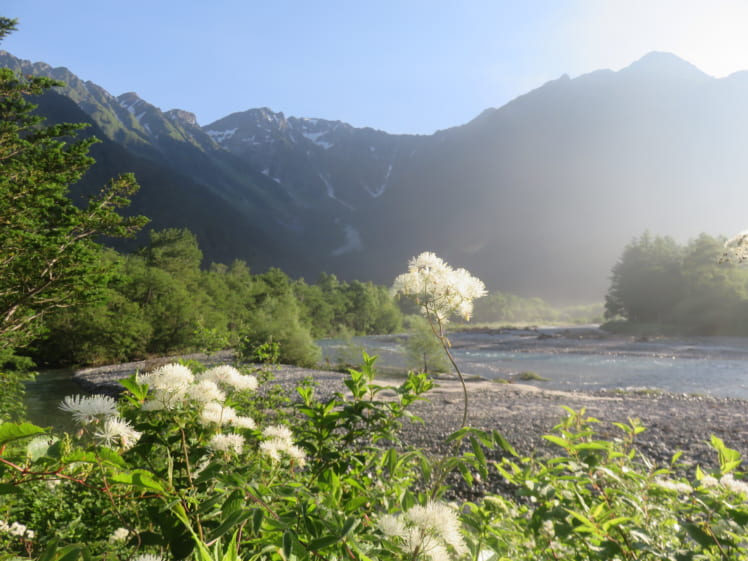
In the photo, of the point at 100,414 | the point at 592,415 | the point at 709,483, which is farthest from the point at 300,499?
the point at 592,415

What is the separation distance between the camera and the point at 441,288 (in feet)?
7.13

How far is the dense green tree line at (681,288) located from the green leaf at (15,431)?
49399mm

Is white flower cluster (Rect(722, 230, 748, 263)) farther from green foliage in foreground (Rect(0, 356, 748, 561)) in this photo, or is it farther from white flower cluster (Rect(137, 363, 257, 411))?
white flower cluster (Rect(137, 363, 257, 411))

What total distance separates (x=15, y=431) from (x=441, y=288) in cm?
186

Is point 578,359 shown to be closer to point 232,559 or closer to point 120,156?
point 232,559

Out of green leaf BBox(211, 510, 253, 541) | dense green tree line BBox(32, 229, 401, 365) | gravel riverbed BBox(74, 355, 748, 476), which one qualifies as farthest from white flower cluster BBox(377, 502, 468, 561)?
dense green tree line BBox(32, 229, 401, 365)

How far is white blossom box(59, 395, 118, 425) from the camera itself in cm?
104

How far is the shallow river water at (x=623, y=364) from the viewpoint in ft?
63.0

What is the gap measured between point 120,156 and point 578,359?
545 ft

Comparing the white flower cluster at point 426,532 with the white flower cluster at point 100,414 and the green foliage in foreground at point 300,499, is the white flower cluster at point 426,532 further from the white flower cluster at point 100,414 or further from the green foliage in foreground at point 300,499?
the white flower cluster at point 100,414

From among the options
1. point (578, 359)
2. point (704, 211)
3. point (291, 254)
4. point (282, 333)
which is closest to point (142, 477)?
point (282, 333)

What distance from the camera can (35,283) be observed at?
768cm

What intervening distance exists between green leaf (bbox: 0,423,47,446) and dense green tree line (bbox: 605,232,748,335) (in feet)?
162

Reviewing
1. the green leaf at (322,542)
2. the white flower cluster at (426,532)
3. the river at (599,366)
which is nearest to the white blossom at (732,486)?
the white flower cluster at (426,532)
